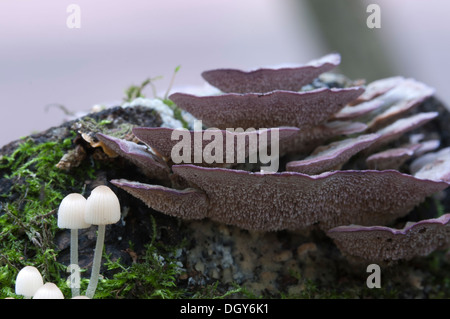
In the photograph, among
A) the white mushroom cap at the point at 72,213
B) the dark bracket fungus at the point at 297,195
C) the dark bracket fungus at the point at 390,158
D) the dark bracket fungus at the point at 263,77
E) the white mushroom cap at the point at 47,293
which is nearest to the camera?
the white mushroom cap at the point at 47,293

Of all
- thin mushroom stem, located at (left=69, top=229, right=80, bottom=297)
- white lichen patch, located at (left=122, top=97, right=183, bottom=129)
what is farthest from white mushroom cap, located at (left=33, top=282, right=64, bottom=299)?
white lichen patch, located at (left=122, top=97, right=183, bottom=129)

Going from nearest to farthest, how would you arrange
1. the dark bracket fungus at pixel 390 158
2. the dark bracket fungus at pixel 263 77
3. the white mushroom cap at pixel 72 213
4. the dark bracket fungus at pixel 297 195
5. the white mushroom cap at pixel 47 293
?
the white mushroom cap at pixel 47 293
the white mushroom cap at pixel 72 213
the dark bracket fungus at pixel 297 195
the dark bracket fungus at pixel 263 77
the dark bracket fungus at pixel 390 158

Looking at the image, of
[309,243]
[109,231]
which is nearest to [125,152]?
[109,231]

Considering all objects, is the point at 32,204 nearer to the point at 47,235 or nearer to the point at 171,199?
the point at 47,235

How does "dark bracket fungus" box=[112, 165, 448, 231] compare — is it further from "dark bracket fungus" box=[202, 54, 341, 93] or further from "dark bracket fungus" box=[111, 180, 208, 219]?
"dark bracket fungus" box=[202, 54, 341, 93]

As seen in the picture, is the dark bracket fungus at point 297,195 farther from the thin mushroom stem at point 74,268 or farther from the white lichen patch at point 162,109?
the white lichen patch at point 162,109

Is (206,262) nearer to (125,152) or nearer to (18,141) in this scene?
(125,152)

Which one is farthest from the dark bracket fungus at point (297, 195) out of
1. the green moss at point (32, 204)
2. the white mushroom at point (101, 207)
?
the green moss at point (32, 204)
